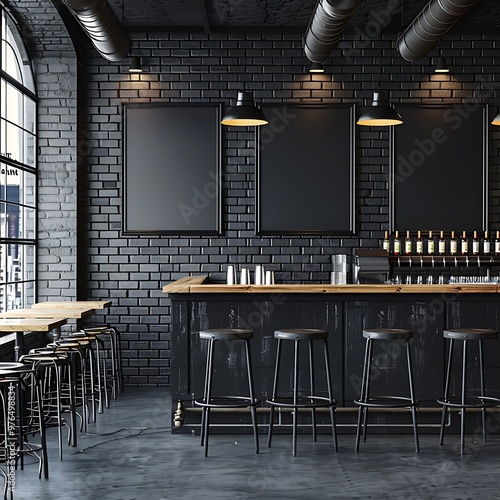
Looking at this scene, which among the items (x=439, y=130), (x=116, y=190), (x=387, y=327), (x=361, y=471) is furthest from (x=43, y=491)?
(x=439, y=130)

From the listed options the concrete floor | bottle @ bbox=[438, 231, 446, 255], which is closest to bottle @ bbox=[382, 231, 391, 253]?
bottle @ bbox=[438, 231, 446, 255]

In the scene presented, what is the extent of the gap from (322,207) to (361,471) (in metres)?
3.92

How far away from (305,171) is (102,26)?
8.93 ft

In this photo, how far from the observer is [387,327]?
20.4 ft

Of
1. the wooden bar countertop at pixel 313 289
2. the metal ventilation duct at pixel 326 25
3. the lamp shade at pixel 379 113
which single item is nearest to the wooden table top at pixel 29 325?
the wooden bar countertop at pixel 313 289

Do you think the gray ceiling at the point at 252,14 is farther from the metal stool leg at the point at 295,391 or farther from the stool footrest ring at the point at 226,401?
the stool footrest ring at the point at 226,401

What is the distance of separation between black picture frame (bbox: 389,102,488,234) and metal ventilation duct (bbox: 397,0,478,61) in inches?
41.4

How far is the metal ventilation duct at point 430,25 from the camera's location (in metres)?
6.22

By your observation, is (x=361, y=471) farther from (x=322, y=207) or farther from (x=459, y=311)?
(x=322, y=207)

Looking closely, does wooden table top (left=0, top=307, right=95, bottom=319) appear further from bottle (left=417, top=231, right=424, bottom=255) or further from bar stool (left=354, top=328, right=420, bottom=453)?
bottle (left=417, top=231, right=424, bottom=255)

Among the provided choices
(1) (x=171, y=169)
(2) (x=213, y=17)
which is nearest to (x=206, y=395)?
(1) (x=171, y=169)

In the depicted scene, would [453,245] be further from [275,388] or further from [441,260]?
[275,388]

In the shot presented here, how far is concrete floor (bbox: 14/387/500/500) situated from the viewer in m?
4.67

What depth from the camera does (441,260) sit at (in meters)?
8.33
